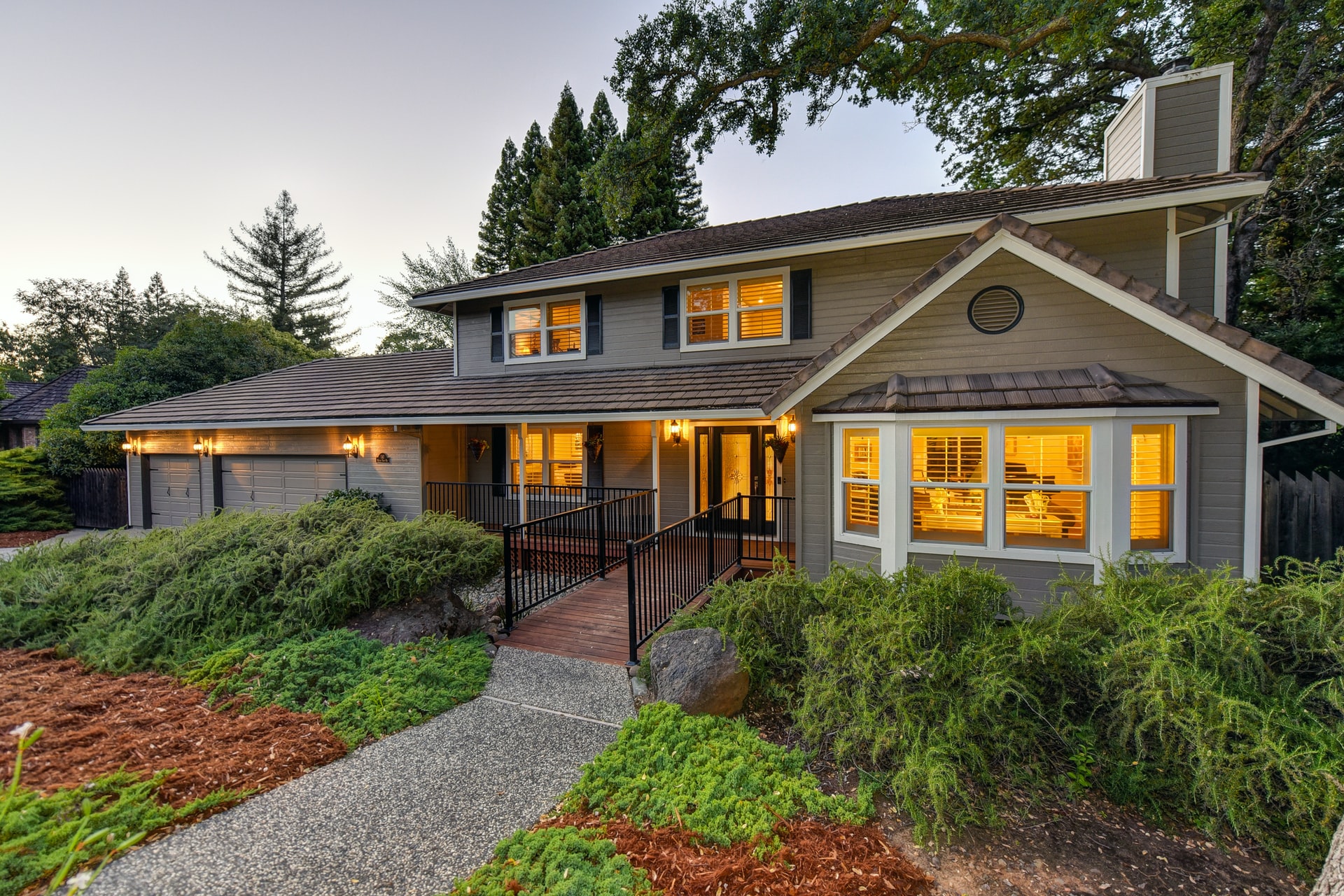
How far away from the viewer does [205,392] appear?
13.6m

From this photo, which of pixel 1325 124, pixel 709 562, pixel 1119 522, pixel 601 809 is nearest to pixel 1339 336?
pixel 1325 124

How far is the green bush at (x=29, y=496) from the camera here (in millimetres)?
12984

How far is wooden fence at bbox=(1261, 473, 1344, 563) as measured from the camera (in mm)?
6414

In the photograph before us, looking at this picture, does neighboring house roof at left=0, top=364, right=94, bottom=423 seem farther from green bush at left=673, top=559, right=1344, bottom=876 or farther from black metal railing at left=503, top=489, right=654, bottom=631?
green bush at left=673, top=559, right=1344, bottom=876

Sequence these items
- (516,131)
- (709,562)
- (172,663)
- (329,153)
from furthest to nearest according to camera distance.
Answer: (516,131) → (329,153) → (709,562) → (172,663)

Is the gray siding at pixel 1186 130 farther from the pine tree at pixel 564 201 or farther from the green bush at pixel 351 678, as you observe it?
the pine tree at pixel 564 201

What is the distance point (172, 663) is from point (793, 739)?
563 centimetres

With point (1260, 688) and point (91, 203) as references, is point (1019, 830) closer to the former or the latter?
point (1260, 688)

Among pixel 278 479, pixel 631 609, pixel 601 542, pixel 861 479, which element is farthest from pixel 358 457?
pixel 861 479

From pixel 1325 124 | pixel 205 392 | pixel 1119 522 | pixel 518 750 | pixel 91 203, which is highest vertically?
pixel 91 203

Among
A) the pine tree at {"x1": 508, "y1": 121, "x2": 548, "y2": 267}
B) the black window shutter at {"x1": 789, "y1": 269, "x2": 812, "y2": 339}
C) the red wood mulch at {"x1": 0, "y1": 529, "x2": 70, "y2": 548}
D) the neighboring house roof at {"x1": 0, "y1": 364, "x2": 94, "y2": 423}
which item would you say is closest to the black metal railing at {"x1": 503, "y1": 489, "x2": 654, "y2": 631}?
the black window shutter at {"x1": 789, "y1": 269, "x2": 812, "y2": 339}

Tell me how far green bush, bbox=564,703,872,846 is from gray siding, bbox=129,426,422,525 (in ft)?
28.4

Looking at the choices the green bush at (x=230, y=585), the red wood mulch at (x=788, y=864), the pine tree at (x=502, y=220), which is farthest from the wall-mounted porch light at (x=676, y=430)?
the pine tree at (x=502, y=220)

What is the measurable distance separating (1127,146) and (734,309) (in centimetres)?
684
